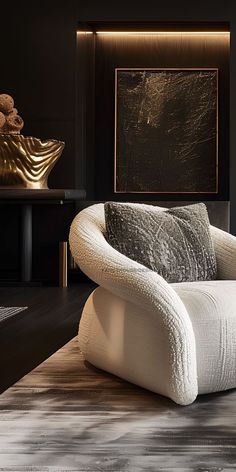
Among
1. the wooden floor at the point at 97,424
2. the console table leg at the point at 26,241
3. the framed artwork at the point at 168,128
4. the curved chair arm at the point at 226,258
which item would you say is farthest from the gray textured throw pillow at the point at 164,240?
the framed artwork at the point at 168,128

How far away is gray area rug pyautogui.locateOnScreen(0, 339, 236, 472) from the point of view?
2031 mm

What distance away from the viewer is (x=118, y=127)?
7066 mm

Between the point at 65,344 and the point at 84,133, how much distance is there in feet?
11.1

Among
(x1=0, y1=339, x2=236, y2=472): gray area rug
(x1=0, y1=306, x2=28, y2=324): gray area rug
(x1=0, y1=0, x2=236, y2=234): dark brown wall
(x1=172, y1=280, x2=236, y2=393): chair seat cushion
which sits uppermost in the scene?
(x1=0, y1=0, x2=236, y2=234): dark brown wall

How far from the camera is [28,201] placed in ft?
20.1

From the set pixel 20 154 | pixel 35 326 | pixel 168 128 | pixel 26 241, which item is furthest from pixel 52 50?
pixel 35 326

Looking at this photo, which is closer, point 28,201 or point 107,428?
point 107,428

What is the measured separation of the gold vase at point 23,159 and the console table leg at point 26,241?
27 cm

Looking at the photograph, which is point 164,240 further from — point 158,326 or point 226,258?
point 158,326

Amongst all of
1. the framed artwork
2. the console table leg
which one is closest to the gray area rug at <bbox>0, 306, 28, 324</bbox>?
the console table leg

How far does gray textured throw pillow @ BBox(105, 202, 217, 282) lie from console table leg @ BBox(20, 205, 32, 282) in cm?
313

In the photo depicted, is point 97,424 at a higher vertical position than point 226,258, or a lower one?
lower

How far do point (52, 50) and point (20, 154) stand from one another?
3.60 feet

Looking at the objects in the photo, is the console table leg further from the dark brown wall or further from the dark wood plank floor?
the dark brown wall
